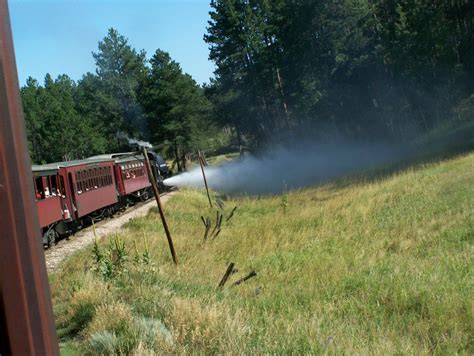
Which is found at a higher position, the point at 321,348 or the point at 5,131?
the point at 5,131

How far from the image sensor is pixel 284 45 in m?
51.4

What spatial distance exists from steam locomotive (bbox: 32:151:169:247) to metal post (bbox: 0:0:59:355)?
33.5ft

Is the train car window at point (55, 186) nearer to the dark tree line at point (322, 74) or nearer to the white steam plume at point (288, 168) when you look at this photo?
the white steam plume at point (288, 168)

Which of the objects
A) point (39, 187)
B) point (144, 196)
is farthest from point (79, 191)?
point (144, 196)

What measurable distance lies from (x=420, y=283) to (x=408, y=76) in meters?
39.5

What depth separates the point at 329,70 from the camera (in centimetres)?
5138

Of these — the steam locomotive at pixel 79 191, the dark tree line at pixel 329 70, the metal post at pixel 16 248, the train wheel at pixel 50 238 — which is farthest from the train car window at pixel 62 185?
the dark tree line at pixel 329 70

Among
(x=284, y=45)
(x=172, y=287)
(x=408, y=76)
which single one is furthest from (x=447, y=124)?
(x=172, y=287)

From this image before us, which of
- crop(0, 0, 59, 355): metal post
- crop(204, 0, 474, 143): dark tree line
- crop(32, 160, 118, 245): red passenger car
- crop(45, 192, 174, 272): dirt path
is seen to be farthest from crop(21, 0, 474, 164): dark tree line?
crop(0, 0, 59, 355): metal post

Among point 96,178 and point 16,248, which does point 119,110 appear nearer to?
point 96,178

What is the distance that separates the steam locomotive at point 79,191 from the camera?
15508 mm

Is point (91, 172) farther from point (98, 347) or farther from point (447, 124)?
point (447, 124)

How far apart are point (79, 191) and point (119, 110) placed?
44107mm

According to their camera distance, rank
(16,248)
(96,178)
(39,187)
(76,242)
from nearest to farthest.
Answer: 1. (16,248)
2. (39,187)
3. (76,242)
4. (96,178)
